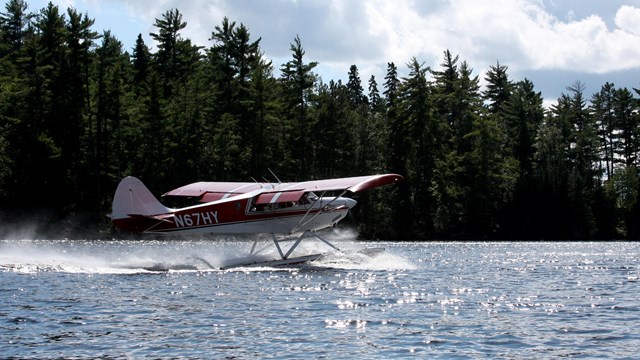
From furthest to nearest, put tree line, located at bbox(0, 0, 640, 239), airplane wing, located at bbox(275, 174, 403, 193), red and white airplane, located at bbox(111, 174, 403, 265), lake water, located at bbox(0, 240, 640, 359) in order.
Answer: tree line, located at bbox(0, 0, 640, 239) → red and white airplane, located at bbox(111, 174, 403, 265) → airplane wing, located at bbox(275, 174, 403, 193) → lake water, located at bbox(0, 240, 640, 359)

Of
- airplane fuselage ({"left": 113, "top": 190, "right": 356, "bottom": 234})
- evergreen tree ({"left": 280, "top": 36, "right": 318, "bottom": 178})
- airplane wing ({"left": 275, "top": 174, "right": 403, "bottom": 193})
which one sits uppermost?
evergreen tree ({"left": 280, "top": 36, "right": 318, "bottom": 178})

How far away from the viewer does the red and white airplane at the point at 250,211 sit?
23.9 meters

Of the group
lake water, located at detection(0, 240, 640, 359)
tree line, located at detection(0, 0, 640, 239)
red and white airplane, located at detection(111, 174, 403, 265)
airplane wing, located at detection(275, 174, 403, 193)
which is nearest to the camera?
lake water, located at detection(0, 240, 640, 359)

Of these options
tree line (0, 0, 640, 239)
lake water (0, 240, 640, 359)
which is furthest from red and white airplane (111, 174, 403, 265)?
tree line (0, 0, 640, 239)

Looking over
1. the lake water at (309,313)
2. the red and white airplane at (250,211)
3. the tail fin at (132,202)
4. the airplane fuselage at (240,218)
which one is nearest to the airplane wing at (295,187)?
the red and white airplane at (250,211)

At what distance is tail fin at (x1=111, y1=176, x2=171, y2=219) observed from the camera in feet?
78.7

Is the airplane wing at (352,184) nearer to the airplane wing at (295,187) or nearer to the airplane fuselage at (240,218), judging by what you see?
the airplane wing at (295,187)

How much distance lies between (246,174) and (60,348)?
172 ft

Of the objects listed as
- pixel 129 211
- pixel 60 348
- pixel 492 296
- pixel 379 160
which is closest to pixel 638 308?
pixel 492 296

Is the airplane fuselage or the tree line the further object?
the tree line

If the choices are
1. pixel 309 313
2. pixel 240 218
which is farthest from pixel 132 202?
pixel 309 313

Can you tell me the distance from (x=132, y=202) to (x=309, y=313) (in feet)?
36.3

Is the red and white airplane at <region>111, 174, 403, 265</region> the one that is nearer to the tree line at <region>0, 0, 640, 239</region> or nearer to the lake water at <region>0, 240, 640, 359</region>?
the lake water at <region>0, 240, 640, 359</region>

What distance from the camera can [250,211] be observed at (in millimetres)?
24719
